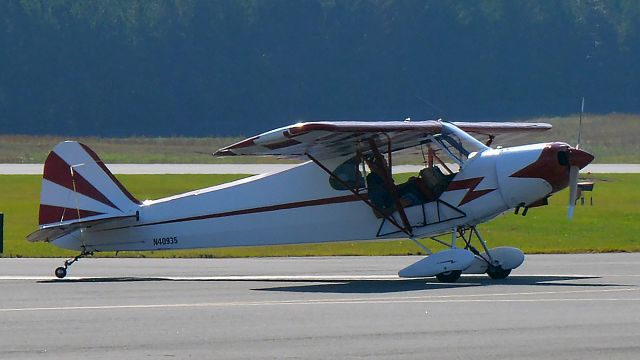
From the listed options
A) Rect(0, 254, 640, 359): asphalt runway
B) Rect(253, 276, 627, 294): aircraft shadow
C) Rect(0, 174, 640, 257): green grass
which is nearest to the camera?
Rect(0, 254, 640, 359): asphalt runway

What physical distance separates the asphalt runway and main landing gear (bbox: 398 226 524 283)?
19 centimetres

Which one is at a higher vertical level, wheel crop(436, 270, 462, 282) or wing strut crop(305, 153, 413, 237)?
wing strut crop(305, 153, 413, 237)

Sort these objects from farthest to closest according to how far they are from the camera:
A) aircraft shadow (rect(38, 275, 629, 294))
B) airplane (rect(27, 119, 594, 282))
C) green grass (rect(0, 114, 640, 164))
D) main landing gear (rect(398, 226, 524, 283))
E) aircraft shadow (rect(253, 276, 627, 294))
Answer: green grass (rect(0, 114, 640, 164)) < airplane (rect(27, 119, 594, 282)) < main landing gear (rect(398, 226, 524, 283)) < aircraft shadow (rect(38, 275, 629, 294)) < aircraft shadow (rect(253, 276, 627, 294))

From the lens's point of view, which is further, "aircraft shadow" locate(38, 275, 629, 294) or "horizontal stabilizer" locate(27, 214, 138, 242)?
"horizontal stabilizer" locate(27, 214, 138, 242)

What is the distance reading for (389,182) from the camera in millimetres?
17703

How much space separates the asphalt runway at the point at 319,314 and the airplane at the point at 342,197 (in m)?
0.59

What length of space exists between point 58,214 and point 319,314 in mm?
6995

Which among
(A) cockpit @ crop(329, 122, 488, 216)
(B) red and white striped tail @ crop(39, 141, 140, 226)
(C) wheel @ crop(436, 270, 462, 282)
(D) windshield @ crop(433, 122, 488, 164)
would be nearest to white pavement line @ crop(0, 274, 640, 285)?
(C) wheel @ crop(436, 270, 462, 282)

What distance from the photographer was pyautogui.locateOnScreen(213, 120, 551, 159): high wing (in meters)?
16.5

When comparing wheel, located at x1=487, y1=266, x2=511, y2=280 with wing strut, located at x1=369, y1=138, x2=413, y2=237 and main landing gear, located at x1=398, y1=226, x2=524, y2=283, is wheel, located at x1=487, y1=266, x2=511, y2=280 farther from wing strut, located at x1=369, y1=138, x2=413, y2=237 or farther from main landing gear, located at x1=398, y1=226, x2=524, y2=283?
wing strut, located at x1=369, y1=138, x2=413, y2=237

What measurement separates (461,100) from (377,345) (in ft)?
246

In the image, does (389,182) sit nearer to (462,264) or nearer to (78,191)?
(462,264)

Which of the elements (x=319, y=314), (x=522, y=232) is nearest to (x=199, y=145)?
(x=522, y=232)

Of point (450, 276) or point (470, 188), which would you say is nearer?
point (450, 276)
